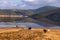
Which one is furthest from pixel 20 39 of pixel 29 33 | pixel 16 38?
pixel 29 33

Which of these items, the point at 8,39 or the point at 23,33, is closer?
the point at 8,39

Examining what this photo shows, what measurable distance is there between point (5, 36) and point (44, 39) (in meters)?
3.82

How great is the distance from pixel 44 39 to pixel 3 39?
4.03 metres

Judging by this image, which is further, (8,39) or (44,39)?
(44,39)

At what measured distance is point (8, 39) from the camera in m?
16.5

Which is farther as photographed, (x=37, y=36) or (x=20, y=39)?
(x=37, y=36)

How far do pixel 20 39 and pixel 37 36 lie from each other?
6.97 feet

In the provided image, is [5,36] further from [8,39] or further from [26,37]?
[26,37]

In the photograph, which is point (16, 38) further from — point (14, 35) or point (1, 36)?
point (1, 36)

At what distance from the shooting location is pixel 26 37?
16.8m

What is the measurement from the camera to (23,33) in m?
17.7

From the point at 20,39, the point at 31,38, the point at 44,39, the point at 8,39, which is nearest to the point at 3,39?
the point at 8,39

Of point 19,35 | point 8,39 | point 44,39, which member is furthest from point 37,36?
point 8,39

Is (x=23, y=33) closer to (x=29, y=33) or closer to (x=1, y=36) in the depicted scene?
(x=29, y=33)
